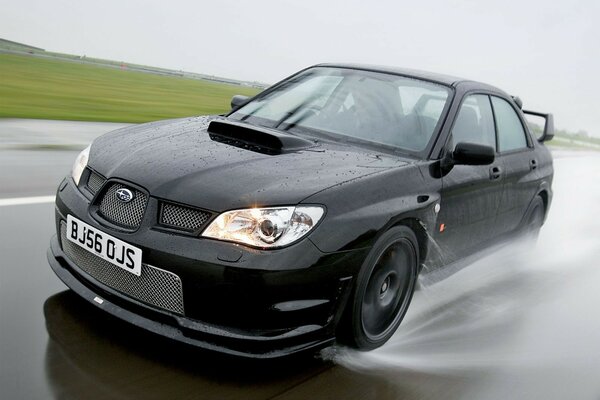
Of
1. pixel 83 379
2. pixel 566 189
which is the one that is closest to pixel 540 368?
pixel 83 379

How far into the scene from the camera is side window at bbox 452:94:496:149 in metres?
4.29

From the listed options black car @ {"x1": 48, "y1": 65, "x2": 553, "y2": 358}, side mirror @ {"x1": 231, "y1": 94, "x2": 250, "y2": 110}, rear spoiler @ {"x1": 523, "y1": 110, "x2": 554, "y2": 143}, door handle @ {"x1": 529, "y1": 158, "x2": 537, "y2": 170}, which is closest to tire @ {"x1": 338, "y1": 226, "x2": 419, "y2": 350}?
black car @ {"x1": 48, "y1": 65, "x2": 553, "y2": 358}

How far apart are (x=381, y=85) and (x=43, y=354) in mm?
2583

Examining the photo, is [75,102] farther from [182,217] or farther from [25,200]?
[182,217]

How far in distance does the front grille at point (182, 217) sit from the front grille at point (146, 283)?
0.65ft

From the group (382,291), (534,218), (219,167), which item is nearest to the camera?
(219,167)

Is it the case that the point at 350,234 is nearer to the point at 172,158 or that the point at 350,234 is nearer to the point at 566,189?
the point at 172,158

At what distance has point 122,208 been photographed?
2959 mm

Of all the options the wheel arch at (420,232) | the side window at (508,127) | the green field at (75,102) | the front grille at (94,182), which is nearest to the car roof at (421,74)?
the side window at (508,127)

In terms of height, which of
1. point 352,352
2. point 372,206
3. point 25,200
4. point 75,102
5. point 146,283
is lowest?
point 75,102

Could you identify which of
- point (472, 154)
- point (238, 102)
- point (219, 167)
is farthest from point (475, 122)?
point (219, 167)

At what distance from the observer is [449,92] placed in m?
4.35

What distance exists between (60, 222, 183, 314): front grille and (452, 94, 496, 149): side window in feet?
6.91

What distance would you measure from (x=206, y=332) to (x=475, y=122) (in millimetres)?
Answer: 2614
